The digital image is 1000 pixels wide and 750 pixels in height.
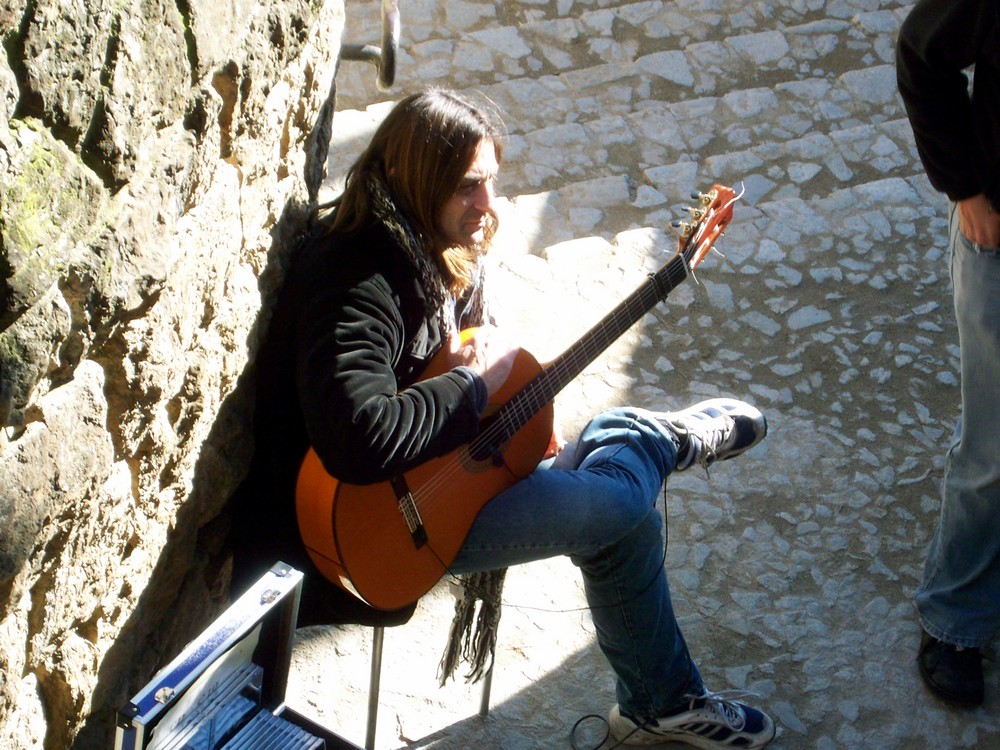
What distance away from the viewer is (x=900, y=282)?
12.7 feet

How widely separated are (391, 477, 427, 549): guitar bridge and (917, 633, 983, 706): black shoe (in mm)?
1282

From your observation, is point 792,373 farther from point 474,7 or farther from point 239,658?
point 474,7

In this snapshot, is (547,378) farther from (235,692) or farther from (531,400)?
(235,692)

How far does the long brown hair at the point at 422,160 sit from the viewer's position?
218 centimetres

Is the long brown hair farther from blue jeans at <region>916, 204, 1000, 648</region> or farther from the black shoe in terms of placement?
the black shoe

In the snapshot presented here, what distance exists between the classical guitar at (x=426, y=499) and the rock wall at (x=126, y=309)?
0.23 m

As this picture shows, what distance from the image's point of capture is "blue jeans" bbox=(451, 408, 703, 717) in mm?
2225

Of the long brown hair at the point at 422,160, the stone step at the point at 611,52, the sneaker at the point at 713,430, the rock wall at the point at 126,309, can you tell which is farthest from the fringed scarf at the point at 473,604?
the stone step at the point at 611,52

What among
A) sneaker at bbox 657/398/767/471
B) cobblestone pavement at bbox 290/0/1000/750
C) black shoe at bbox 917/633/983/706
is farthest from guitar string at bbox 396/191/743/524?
black shoe at bbox 917/633/983/706

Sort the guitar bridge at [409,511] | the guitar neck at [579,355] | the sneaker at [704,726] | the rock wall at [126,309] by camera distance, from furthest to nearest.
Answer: the sneaker at [704,726]
the guitar neck at [579,355]
the guitar bridge at [409,511]
the rock wall at [126,309]

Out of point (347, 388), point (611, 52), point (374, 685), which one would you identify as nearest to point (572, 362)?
point (347, 388)

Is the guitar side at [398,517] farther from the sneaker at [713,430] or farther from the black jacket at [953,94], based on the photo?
the black jacket at [953,94]

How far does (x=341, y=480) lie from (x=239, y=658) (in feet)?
1.74

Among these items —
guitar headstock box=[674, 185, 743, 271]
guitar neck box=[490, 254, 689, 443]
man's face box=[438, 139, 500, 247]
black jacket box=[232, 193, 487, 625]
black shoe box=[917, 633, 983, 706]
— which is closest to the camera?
black jacket box=[232, 193, 487, 625]
